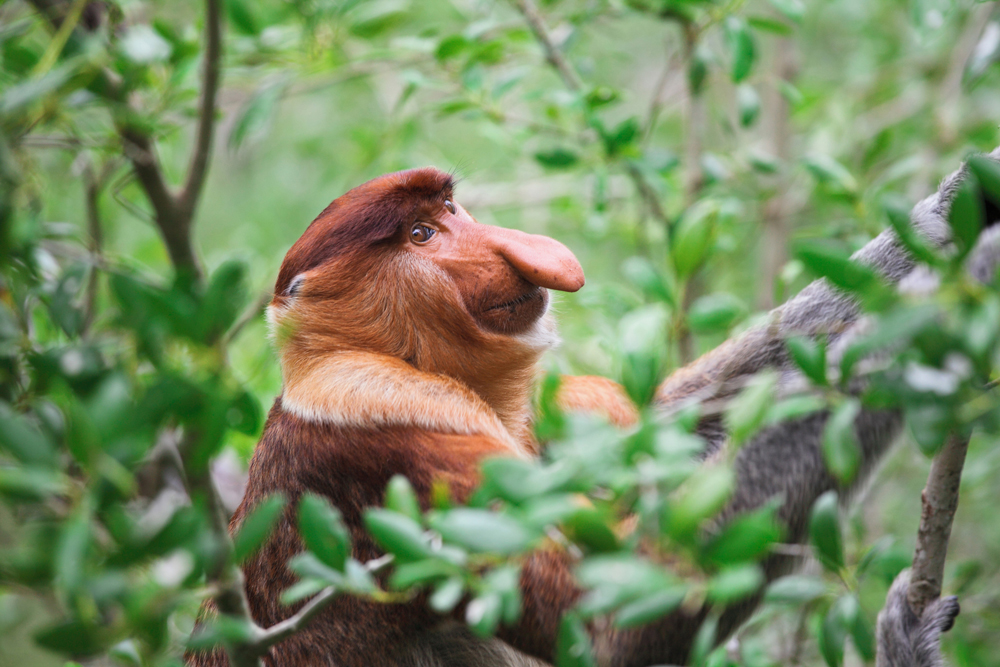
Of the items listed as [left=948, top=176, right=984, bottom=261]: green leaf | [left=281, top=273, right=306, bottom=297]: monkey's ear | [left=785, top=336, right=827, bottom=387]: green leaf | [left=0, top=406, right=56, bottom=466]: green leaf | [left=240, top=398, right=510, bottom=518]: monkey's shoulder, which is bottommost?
[left=240, top=398, right=510, bottom=518]: monkey's shoulder

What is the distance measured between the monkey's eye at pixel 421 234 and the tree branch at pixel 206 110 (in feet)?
1.81

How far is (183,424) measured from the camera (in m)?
0.92

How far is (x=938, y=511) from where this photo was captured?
1407 millimetres

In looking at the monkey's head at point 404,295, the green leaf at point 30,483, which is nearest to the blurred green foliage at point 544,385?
the green leaf at point 30,483

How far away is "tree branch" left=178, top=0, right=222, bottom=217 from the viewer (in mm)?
1786

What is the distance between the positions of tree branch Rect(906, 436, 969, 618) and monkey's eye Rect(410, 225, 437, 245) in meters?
1.33

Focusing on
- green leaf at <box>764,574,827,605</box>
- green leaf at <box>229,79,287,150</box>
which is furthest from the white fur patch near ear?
green leaf at <box>764,574,827,605</box>

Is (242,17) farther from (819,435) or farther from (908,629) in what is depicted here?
(908,629)

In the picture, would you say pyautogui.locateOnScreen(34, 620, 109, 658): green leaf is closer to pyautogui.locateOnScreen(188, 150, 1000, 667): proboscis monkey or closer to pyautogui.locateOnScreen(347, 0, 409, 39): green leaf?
pyautogui.locateOnScreen(188, 150, 1000, 667): proboscis monkey

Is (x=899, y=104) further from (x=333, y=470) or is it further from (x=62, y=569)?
(x=62, y=569)

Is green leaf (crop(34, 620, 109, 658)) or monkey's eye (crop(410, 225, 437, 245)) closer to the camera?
green leaf (crop(34, 620, 109, 658))

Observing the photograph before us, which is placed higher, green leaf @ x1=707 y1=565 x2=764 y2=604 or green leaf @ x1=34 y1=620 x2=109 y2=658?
green leaf @ x1=707 y1=565 x2=764 y2=604

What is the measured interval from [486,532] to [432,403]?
42.1 inches

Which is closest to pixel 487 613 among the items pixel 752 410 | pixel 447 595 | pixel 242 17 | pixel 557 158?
pixel 447 595
